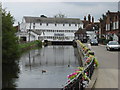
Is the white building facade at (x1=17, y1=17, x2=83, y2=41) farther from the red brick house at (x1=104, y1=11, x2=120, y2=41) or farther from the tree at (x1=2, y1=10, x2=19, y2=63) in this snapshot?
the tree at (x1=2, y1=10, x2=19, y2=63)

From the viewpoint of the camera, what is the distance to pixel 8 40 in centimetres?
2652

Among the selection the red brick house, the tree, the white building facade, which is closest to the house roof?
the white building facade

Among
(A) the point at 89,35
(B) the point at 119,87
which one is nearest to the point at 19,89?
(B) the point at 119,87

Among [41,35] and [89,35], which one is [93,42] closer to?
[41,35]

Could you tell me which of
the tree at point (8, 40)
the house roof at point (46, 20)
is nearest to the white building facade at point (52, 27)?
the house roof at point (46, 20)

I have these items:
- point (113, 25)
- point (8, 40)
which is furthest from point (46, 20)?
point (8, 40)

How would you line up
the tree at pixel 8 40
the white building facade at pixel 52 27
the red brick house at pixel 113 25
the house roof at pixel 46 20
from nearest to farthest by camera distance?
1. the tree at pixel 8 40
2. the red brick house at pixel 113 25
3. the white building facade at pixel 52 27
4. the house roof at pixel 46 20

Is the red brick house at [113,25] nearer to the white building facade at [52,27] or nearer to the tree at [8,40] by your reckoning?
the tree at [8,40]

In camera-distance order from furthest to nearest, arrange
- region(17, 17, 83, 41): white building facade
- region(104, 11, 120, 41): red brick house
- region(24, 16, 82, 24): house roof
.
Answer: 1. region(24, 16, 82, 24): house roof
2. region(17, 17, 83, 41): white building facade
3. region(104, 11, 120, 41): red brick house

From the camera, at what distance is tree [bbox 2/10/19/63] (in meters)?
25.6

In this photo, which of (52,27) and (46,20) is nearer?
(52,27)

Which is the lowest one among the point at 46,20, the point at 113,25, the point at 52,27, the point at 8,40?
the point at 8,40

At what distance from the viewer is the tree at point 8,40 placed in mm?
25625

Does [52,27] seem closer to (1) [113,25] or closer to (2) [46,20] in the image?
(2) [46,20]
